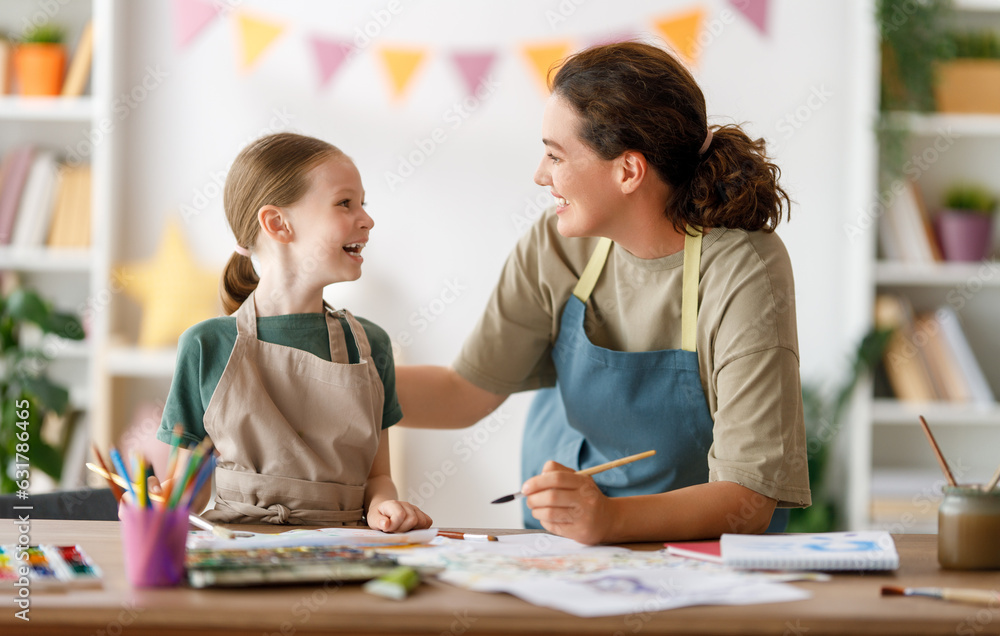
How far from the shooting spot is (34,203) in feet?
8.68

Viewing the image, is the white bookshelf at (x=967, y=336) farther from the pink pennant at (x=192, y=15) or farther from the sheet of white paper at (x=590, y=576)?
the pink pennant at (x=192, y=15)

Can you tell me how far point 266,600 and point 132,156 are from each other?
2.41m

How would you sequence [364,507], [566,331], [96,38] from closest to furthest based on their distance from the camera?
[364,507]
[566,331]
[96,38]

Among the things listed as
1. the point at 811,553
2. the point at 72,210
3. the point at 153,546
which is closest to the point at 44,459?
the point at 72,210

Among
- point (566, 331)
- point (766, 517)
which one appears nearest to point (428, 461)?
point (566, 331)

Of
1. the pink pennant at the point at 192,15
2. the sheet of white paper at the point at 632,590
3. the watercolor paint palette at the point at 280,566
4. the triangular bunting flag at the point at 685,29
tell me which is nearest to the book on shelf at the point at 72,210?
the pink pennant at the point at 192,15

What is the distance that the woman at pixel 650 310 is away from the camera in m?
1.18

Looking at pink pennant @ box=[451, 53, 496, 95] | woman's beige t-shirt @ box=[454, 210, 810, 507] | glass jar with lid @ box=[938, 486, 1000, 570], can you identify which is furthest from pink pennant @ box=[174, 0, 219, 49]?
glass jar with lid @ box=[938, 486, 1000, 570]

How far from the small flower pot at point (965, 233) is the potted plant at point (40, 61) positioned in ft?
8.71

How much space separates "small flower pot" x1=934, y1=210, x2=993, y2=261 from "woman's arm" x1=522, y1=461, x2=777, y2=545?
1780 millimetres

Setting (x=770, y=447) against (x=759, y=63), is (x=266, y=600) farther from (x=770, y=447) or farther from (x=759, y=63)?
(x=759, y=63)

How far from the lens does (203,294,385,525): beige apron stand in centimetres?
115

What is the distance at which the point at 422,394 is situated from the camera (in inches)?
61.0

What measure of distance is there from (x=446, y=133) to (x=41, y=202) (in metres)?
1.23
